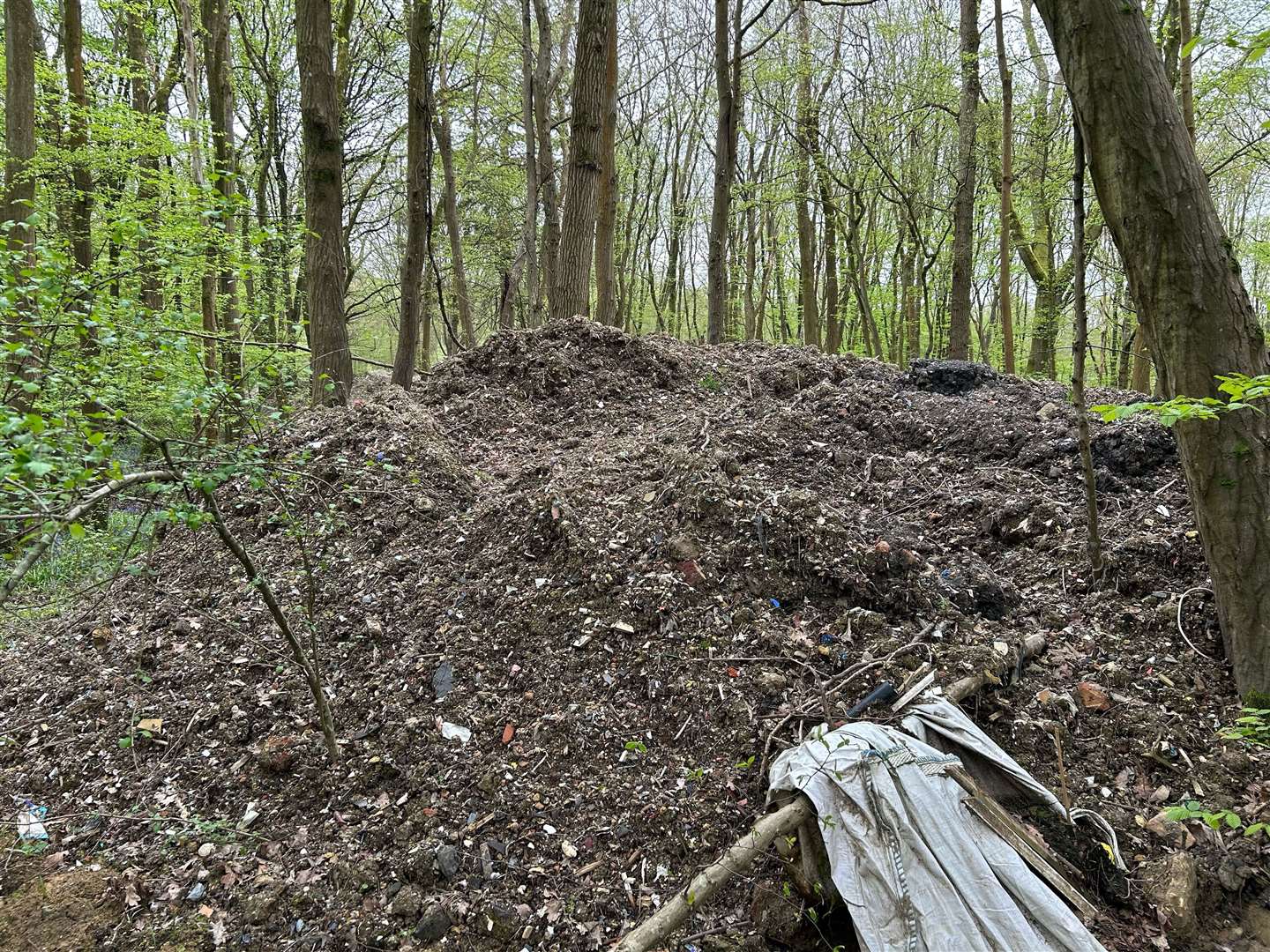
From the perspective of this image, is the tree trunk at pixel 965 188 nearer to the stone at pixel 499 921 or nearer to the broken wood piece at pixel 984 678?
the broken wood piece at pixel 984 678

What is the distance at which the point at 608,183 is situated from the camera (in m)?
7.84

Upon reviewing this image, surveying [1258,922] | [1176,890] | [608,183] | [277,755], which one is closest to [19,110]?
[608,183]

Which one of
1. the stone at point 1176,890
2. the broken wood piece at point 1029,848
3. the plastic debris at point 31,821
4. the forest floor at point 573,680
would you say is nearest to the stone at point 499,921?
the forest floor at point 573,680

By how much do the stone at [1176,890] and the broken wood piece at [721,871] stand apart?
1128 mm

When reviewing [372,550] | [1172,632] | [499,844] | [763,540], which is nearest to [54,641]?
[372,550]

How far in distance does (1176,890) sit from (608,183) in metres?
7.93

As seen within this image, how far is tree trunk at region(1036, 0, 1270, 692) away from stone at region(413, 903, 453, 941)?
10.2ft

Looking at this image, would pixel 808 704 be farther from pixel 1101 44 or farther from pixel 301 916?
pixel 1101 44

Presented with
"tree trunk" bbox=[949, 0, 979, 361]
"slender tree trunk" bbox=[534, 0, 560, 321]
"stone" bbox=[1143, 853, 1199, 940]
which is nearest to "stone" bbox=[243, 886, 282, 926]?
"stone" bbox=[1143, 853, 1199, 940]

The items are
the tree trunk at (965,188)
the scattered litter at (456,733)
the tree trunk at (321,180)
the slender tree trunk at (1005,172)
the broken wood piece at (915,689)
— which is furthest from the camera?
the tree trunk at (965,188)

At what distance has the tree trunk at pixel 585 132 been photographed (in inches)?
240

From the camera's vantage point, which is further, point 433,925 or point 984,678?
point 984,678

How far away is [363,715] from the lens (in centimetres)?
283

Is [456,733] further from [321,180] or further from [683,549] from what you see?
[321,180]
